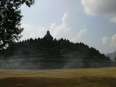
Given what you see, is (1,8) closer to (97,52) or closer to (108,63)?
(108,63)

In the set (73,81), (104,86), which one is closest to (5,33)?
(73,81)

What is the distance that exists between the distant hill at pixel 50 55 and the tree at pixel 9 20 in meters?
14.4

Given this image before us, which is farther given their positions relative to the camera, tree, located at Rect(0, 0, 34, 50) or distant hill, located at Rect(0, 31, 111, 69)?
distant hill, located at Rect(0, 31, 111, 69)

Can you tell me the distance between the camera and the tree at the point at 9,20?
A: 2900cm

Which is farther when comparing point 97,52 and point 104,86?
point 97,52

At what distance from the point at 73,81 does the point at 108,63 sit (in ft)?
117

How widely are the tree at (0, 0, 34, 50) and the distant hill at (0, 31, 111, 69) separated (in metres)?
14.4

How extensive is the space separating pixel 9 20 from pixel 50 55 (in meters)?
38.6

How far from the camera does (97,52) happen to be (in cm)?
8244

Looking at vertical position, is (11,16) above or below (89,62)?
above

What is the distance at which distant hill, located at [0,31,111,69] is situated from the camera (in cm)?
5850

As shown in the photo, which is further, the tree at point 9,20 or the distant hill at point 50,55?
the distant hill at point 50,55

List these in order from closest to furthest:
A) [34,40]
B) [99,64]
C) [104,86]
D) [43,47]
Answer: [104,86], [99,64], [43,47], [34,40]

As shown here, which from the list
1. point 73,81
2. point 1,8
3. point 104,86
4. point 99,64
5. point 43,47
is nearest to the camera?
point 104,86
